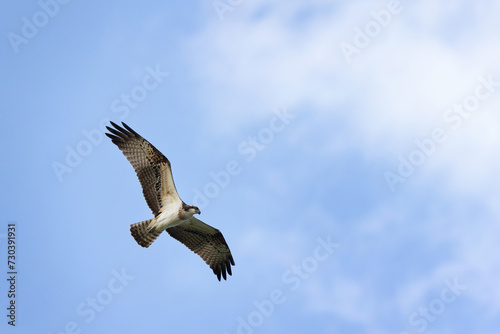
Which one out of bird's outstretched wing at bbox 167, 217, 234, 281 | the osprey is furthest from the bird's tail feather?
bird's outstretched wing at bbox 167, 217, 234, 281

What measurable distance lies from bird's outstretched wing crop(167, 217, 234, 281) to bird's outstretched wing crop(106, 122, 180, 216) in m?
1.16

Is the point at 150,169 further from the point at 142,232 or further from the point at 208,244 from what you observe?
the point at 208,244

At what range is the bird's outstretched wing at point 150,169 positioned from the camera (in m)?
17.1

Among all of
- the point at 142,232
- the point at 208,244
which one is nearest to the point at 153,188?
the point at 142,232

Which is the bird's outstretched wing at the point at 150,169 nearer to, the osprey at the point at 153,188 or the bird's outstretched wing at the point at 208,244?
the osprey at the point at 153,188

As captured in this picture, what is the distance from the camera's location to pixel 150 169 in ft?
56.1

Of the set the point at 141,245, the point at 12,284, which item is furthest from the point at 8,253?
the point at 141,245

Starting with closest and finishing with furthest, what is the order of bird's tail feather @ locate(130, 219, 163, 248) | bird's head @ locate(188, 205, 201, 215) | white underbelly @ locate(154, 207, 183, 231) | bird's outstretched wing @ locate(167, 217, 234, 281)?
bird's head @ locate(188, 205, 201, 215), white underbelly @ locate(154, 207, 183, 231), bird's tail feather @ locate(130, 219, 163, 248), bird's outstretched wing @ locate(167, 217, 234, 281)

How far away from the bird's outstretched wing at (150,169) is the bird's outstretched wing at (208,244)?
3.81 ft

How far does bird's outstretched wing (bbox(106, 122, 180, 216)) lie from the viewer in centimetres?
1706

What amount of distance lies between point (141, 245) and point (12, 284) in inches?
143

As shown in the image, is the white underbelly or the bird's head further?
the white underbelly

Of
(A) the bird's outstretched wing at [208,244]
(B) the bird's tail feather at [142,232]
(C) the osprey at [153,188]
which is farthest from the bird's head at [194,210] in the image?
→ (A) the bird's outstretched wing at [208,244]

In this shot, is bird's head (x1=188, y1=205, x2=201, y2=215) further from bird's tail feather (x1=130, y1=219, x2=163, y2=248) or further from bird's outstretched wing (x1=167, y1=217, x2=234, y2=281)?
bird's outstretched wing (x1=167, y1=217, x2=234, y2=281)
